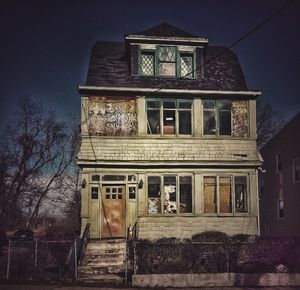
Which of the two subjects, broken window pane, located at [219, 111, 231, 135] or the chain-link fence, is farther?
broken window pane, located at [219, 111, 231, 135]

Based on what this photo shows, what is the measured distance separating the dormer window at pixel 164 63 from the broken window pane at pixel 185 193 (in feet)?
16.7

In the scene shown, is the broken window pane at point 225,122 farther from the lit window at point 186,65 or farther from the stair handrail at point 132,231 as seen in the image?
the stair handrail at point 132,231

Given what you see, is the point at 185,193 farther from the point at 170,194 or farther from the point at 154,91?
the point at 154,91

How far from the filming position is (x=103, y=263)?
1758 centimetres

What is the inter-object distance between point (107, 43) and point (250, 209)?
11482mm

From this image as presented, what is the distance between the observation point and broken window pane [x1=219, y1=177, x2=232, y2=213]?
71.1 ft

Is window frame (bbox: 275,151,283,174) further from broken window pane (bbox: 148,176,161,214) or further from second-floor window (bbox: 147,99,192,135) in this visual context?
broken window pane (bbox: 148,176,161,214)

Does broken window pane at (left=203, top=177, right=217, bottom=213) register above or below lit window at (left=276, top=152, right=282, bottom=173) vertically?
below

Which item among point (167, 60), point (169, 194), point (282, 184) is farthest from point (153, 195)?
point (282, 184)

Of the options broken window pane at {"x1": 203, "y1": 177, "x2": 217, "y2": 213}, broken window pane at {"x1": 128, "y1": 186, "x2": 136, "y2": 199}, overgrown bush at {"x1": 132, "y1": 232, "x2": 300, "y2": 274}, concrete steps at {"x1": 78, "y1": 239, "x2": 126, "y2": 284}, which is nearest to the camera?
overgrown bush at {"x1": 132, "y1": 232, "x2": 300, "y2": 274}

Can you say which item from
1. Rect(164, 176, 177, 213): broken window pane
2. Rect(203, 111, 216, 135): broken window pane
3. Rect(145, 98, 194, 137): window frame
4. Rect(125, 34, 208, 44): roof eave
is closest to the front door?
Rect(164, 176, 177, 213): broken window pane

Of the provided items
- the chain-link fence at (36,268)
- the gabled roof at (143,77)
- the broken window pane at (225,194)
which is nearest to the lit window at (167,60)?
the gabled roof at (143,77)

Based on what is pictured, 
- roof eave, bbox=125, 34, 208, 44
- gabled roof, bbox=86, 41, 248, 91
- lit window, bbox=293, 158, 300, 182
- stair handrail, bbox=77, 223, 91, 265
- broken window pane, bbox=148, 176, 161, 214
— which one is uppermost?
roof eave, bbox=125, 34, 208, 44

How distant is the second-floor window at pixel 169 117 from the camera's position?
2172cm
